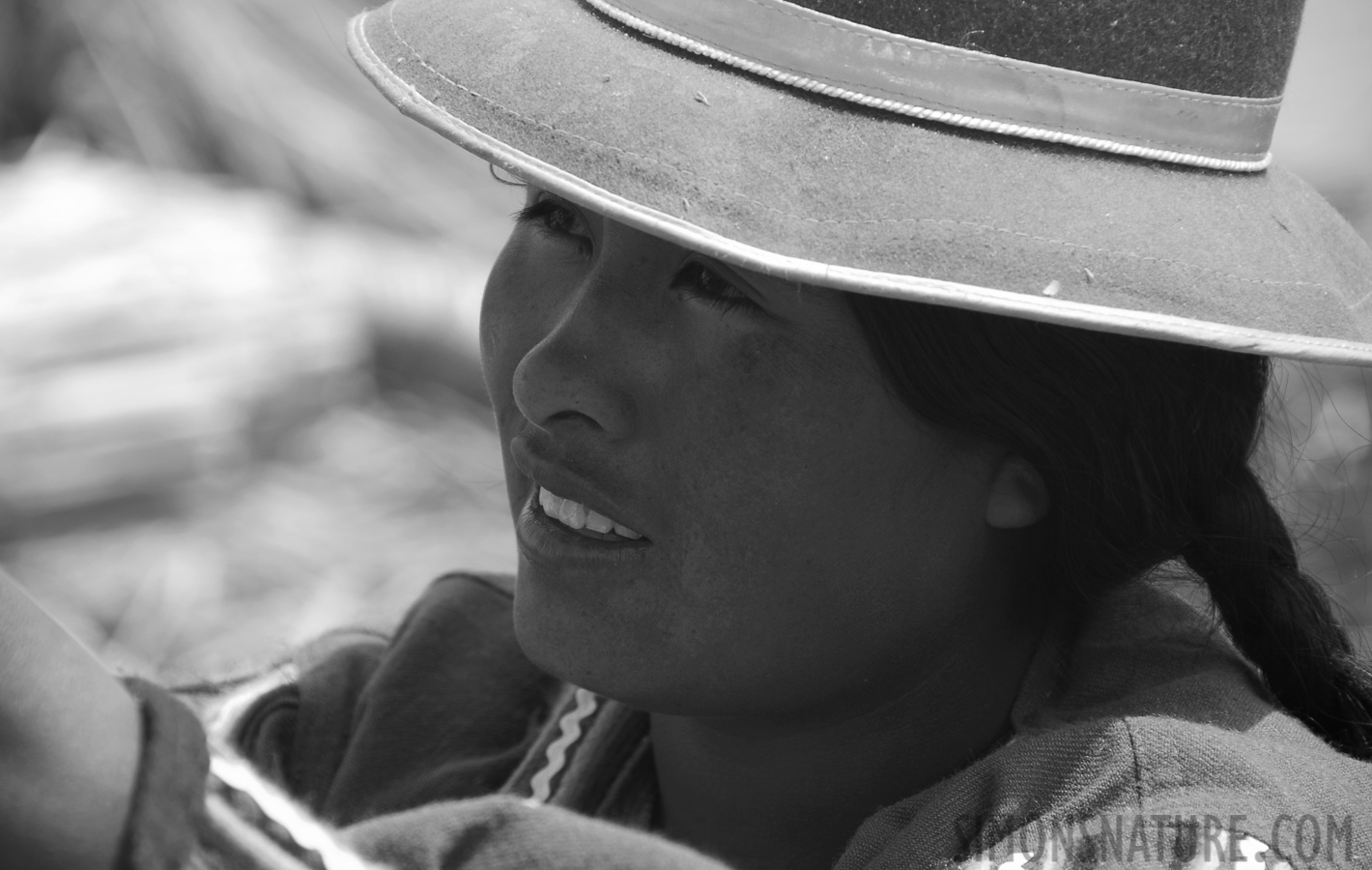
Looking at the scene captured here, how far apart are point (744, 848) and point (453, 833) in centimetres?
79

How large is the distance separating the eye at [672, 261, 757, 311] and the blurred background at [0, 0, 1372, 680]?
243cm

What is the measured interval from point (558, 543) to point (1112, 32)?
69cm

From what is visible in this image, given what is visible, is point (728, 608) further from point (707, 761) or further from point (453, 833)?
point (453, 833)

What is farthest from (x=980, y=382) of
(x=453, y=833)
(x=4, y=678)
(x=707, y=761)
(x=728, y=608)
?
(x=4, y=678)

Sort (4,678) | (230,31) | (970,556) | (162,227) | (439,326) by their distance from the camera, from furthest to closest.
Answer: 1. (230,31)
2. (439,326)
3. (162,227)
4. (970,556)
5. (4,678)

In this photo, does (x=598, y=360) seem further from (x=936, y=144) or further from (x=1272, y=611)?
(x=1272, y=611)

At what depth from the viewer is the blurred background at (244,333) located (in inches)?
159

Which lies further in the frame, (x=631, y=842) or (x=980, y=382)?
(x=980, y=382)

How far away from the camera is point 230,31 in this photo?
532 centimetres

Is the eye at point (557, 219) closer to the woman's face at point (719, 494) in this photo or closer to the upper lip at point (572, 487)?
the woman's face at point (719, 494)

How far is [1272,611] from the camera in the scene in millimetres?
1601

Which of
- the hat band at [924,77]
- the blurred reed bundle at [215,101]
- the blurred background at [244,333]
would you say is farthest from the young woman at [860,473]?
the blurred reed bundle at [215,101]

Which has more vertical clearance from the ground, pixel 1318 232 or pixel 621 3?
pixel 621 3

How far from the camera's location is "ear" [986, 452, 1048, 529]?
151cm
